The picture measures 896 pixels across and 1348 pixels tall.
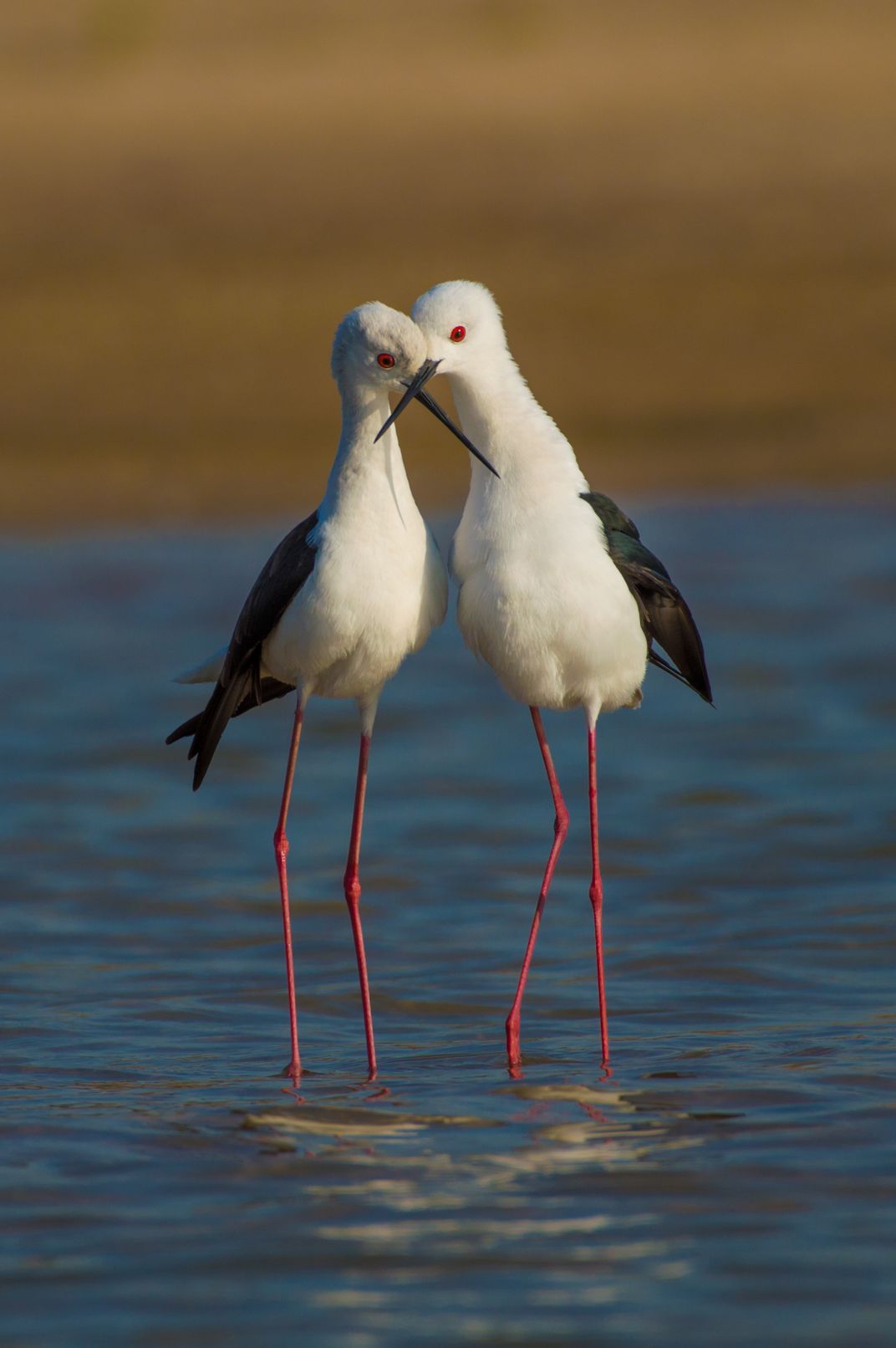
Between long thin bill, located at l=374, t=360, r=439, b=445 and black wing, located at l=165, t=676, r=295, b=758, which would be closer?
long thin bill, located at l=374, t=360, r=439, b=445

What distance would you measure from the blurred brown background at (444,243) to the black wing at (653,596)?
7776 millimetres

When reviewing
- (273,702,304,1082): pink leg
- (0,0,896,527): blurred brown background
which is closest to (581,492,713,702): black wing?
(273,702,304,1082): pink leg

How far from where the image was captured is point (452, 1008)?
650 cm

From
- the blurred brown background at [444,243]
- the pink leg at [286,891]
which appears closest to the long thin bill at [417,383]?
the pink leg at [286,891]

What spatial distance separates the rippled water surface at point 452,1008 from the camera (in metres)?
4.37

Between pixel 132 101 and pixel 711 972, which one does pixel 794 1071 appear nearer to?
pixel 711 972

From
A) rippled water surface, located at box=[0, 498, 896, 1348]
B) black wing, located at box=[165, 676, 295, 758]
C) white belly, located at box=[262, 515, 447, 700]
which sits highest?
white belly, located at box=[262, 515, 447, 700]

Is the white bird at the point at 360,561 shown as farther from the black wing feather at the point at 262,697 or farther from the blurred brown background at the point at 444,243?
the blurred brown background at the point at 444,243

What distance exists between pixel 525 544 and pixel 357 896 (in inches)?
50.8

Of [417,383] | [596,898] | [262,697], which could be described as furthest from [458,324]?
[596,898]

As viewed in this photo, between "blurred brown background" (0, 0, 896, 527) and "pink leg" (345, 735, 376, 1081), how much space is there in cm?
774

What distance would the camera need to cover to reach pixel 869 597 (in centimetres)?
1177

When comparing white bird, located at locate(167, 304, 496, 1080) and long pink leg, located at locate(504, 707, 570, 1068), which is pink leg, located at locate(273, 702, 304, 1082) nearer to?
white bird, located at locate(167, 304, 496, 1080)

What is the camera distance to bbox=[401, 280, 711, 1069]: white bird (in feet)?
18.2
